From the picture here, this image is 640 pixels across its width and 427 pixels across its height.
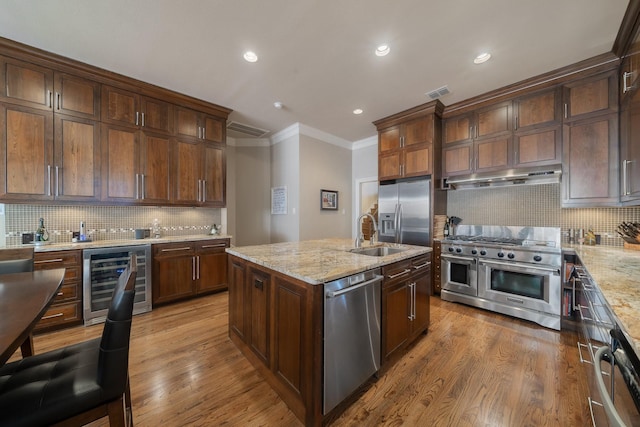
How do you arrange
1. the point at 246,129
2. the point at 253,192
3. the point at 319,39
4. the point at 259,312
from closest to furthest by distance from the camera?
the point at 259,312 < the point at 319,39 < the point at 246,129 < the point at 253,192

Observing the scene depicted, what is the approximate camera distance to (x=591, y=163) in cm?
263

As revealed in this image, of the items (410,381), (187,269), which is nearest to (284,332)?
(410,381)

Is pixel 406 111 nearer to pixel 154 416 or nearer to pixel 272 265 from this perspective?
pixel 272 265

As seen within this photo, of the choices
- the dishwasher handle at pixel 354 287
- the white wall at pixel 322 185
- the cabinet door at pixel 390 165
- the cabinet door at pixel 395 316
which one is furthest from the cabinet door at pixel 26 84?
the cabinet door at pixel 390 165

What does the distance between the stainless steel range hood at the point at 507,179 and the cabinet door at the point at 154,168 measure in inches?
167

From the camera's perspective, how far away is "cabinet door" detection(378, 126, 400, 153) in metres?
4.05

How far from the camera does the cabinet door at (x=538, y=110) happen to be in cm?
284

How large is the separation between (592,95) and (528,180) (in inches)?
41.6

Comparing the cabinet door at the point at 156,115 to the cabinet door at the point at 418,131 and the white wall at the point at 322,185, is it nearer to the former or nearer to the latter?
the white wall at the point at 322,185

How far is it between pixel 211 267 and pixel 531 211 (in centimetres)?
467

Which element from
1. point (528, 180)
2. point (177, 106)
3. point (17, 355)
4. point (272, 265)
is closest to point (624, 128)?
point (528, 180)

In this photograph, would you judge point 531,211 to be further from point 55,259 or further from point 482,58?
point 55,259

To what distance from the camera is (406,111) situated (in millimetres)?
3824

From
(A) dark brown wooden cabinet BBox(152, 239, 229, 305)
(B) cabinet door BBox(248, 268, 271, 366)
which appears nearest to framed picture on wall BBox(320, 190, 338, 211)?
(A) dark brown wooden cabinet BBox(152, 239, 229, 305)
